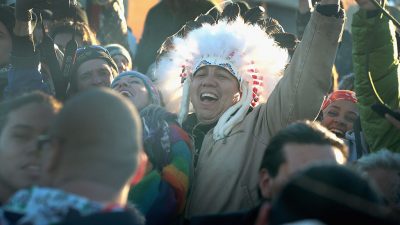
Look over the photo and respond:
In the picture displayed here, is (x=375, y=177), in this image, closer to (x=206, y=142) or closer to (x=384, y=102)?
(x=384, y=102)

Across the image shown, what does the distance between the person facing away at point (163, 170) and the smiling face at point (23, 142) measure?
87 centimetres

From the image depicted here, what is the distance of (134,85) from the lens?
Answer: 516cm

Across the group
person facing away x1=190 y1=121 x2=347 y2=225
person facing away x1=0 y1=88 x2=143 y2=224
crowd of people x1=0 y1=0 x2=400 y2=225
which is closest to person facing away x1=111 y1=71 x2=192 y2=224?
crowd of people x1=0 y1=0 x2=400 y2=225

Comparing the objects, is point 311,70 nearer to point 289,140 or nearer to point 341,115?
point 289,140

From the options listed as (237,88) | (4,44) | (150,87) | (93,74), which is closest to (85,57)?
(93,74)

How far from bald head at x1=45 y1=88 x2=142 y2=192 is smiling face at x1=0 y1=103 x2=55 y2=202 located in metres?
0.65

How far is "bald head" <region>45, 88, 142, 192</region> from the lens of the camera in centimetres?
252

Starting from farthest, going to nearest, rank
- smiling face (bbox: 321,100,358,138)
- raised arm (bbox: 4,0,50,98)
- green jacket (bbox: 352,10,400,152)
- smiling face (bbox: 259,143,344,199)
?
1. smiling face (bbox: 321,100,358,138)
2. raised arm (bbox: 4,0,50,98)
3. green jacket (bbox: 352,10,400,152)
4. smiling face (bbox: 259,143,344,199)

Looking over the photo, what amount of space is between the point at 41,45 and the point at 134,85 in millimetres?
789

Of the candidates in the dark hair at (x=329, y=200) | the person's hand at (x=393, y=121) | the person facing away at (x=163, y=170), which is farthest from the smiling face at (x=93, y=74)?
the dark hair at (x=329, y=200)

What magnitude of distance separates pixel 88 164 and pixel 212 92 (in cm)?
256

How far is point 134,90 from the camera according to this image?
512cm

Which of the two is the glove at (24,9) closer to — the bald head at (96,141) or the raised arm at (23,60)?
the raised arm at (23,60)

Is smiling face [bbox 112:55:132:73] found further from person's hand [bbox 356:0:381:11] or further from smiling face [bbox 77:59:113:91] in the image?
person's hand [bbox 356:0:381:11]
